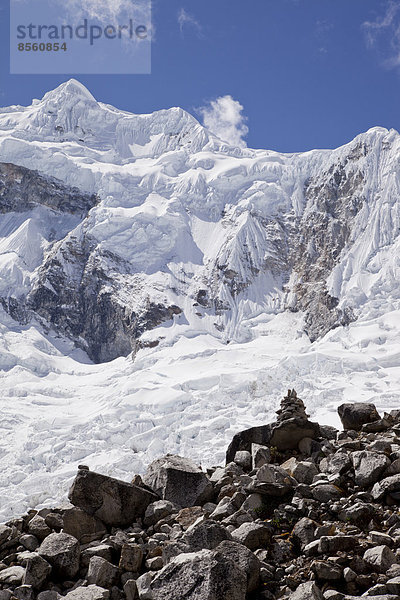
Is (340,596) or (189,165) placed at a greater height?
(189,165)

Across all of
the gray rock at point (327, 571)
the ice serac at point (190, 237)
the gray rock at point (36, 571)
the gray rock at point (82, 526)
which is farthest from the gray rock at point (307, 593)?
the ice serac at point (190, 237)

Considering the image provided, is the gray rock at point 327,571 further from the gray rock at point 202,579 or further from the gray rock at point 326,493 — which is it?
the gray rock at point 326,493

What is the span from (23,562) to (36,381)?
93.4m

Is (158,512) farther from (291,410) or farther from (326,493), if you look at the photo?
(291,410)

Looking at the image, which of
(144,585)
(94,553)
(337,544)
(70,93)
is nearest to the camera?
→ (337,544)

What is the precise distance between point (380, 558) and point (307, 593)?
3.48 ft

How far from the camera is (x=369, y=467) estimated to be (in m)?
10.3

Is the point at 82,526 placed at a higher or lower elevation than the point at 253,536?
lower

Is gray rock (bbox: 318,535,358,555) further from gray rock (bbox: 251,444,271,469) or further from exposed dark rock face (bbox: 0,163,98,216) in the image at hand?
exposed dark rock face (bbox: 0,163,98,216)

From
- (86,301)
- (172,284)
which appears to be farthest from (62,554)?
(86,301)

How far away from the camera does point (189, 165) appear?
489 feet

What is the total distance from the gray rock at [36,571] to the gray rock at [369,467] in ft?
16.8

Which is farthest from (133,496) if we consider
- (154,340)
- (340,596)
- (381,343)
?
(154,340)

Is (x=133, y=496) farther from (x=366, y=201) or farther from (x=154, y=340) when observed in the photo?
(x=366, y=201)
